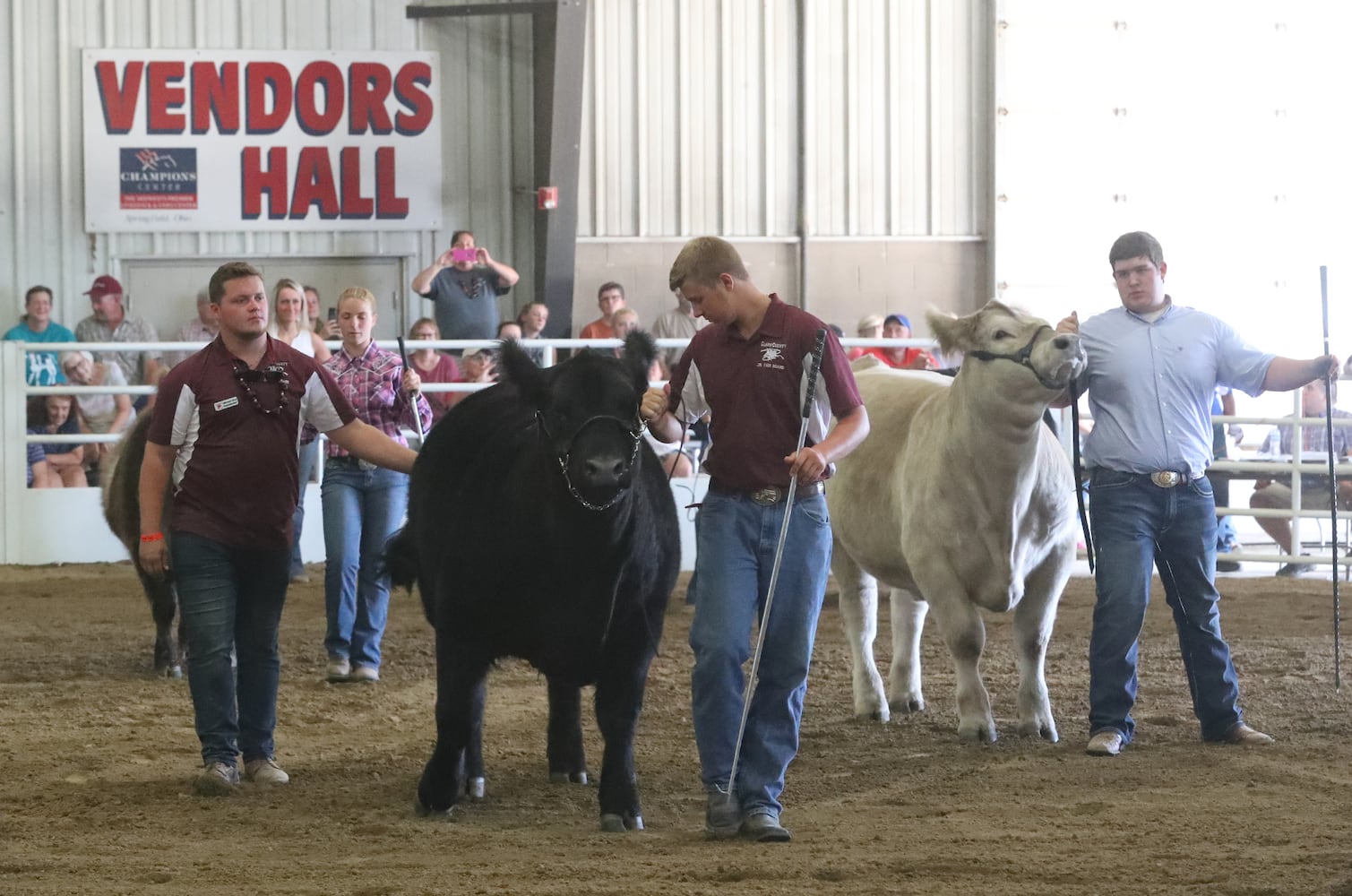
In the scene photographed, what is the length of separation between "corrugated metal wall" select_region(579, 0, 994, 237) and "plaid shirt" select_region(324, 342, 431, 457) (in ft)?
28.1

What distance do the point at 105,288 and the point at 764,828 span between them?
1140 centimetres

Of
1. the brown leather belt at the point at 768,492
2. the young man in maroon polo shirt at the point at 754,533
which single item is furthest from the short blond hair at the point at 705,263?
the brown leather belt at the point at 768,492

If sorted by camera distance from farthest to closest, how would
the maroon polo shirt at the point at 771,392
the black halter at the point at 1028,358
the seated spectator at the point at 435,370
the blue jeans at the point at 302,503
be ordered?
the seated spectator at the point at 435,370, the blue jeans at the point at 302,503, the black halter at the point at 1028,358, the maroon polo shirt at the point at 771,392

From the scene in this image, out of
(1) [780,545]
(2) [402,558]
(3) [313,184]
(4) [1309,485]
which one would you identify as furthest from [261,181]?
(1) [780,545]

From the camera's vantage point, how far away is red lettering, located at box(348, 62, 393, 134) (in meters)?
16.0

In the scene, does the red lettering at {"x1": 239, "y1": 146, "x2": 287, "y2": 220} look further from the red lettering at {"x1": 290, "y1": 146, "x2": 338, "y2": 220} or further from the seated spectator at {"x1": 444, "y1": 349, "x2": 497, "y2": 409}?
the seated spectator at {"x1": 444, "y1": 349, "x2": 497, "y2": 409}

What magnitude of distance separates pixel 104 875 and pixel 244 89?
12.8 metres

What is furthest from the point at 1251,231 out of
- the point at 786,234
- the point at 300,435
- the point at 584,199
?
the point at 300,435

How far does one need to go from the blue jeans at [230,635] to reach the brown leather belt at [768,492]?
1739 millimetres

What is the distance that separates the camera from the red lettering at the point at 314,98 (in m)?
16.0

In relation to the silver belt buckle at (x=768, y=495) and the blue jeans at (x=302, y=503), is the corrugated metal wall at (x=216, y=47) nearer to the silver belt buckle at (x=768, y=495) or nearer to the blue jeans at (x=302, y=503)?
the blue jeans at (x=302, y=503)

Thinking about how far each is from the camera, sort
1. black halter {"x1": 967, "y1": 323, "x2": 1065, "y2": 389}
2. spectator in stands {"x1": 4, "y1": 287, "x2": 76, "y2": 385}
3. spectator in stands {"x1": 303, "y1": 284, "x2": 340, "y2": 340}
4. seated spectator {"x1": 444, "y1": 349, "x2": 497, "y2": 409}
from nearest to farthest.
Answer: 1. black halter {"x1": 967, "y1": 323, "x2": 1065, "y2": 389}
2. seated spectator {"x1": 444, "y1": 349, "x2": 497, "y2": 409}
3. spectator in stands {"x1": 303, "y1": 284, "x2": 340, "y2": 340}
4. spectator in stands {"x1": 4, "y1": 287, "x2": 76, "y2": 385}

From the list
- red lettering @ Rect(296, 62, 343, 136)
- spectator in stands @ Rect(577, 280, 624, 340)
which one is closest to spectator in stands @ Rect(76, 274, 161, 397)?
red lettering @ Rect(296, 62, 343, 136)

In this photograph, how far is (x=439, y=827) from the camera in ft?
16.2
